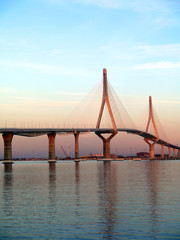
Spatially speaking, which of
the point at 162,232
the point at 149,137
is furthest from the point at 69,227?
the point at 149,137

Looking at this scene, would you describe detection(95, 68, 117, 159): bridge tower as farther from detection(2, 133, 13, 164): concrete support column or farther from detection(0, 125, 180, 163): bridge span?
detection(2, 133, 13, 164): concrete support column

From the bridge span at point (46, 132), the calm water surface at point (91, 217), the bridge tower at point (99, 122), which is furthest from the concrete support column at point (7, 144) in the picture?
the calm water surface at point (91, 217)

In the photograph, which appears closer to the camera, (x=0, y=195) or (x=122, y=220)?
(x=122, y=220)

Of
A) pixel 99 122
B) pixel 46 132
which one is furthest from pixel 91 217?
pixel 46 132

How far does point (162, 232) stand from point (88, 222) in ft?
14.6

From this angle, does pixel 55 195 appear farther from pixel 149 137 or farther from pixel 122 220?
pixel 149 137

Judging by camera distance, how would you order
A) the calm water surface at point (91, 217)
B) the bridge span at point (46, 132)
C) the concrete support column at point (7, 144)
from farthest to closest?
the bridge span at point (46, 132) < the concrete support column at point (7, 144) < the calm water surface at point (91, 217)

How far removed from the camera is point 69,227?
66.4 ft

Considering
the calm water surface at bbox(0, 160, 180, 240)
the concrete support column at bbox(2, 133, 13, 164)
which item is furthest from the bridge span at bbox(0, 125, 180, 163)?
the calm water surface at bbox(0, 160, 180, 240)

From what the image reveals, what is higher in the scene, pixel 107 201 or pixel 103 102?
pixel 103 102

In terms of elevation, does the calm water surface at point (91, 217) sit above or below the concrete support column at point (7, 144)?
below

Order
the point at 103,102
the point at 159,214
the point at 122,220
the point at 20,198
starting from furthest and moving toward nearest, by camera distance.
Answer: the point at 103,102 < the point at 20,198 < the point at 159,214 < the point at 122,220

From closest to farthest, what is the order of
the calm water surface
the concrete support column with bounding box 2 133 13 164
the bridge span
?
the calm water surface → the concrete support column with bounding box 2 133 13 164 → the bridge span

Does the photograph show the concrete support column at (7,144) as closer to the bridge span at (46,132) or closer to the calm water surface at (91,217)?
the bridge span at (46,132)
